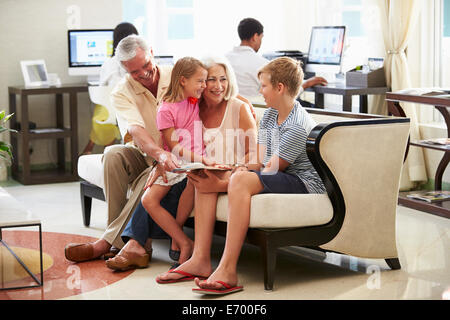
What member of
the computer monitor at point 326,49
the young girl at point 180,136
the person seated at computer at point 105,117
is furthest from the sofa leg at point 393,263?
the person seated at computer at point 105,117

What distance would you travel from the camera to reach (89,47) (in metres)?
A: 6.43

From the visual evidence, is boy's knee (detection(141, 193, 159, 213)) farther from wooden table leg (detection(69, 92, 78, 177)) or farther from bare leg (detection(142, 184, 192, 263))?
wooden table leg (detection(69, 92, 78, 177))

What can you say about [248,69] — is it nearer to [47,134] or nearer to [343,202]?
[47,134]

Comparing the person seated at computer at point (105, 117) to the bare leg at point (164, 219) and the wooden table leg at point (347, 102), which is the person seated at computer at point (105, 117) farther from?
the bare leg at point (164, 219)

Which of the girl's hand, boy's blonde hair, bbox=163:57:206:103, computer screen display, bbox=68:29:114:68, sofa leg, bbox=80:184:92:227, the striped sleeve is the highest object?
computer screen display, bbox=68:29:114:68

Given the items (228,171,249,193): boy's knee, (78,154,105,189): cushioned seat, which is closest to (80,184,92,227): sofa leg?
(78,154,105,189): cushioned seat

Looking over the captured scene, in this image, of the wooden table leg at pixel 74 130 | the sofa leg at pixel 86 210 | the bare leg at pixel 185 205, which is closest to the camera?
the bare leg at pixel 185 205

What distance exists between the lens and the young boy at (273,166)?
10.5 feet

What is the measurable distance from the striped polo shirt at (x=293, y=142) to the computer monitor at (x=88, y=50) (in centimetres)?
324

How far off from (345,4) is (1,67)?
9.94 feet

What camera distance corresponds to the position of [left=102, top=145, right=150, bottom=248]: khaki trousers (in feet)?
12.7

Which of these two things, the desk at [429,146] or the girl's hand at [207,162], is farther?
the desk at [429,146]

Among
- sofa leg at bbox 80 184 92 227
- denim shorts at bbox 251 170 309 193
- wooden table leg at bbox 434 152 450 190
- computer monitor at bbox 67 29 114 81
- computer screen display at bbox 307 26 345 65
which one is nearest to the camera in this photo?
denim shorts at bbox 251 170 309 193

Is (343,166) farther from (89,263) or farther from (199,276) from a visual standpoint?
(89,263)
